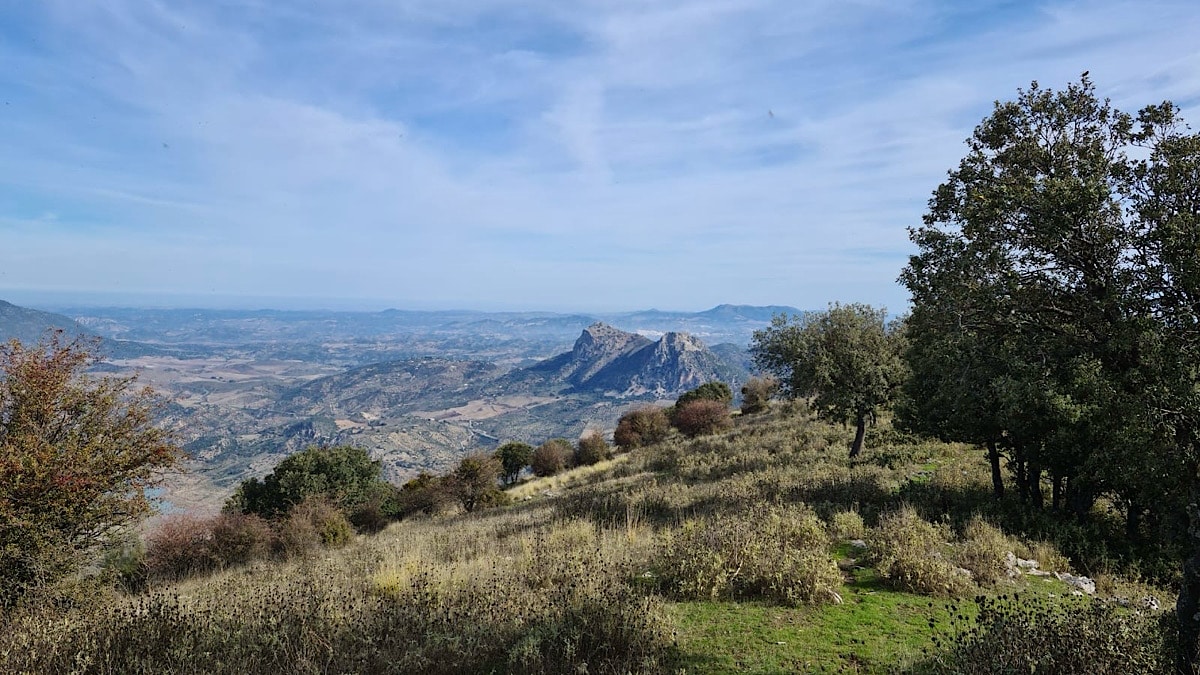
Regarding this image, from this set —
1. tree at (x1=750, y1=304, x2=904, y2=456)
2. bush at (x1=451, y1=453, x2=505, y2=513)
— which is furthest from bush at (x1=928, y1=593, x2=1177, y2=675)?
bush at (x1=451, y1=453, x2=505, y2=513)

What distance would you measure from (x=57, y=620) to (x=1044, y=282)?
12.7m

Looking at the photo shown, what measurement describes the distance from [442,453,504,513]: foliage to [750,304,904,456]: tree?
70.6ft

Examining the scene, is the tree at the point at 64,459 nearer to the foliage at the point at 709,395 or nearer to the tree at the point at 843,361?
the tree at the point at 843,361

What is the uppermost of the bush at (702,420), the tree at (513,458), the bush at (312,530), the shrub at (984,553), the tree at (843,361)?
the tree at (843,361)

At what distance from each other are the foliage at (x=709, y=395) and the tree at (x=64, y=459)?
49.1 metres

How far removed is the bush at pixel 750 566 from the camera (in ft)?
24.0

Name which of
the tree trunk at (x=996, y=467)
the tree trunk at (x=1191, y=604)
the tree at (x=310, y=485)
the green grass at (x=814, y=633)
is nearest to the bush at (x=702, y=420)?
the tree at (x=310, y=485)

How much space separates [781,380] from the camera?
24406 mm

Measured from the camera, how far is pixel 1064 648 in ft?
16.0

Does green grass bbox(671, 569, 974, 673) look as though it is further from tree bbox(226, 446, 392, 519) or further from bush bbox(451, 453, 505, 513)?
tree bbox(226, 446, 392, 519)

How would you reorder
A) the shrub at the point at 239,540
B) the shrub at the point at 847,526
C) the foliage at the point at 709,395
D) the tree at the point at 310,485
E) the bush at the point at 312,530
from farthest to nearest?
the foliage at the point at 709,395
the tree at the point at 310,485
the shrub at the point at 239,540
the bush at the point at 312,530
the shrub at the point at 847,526

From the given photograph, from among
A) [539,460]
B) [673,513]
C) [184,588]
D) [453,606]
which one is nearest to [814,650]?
[453,606]

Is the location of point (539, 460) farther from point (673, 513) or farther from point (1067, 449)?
point (1067, 449)

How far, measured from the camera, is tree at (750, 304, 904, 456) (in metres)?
21.8
